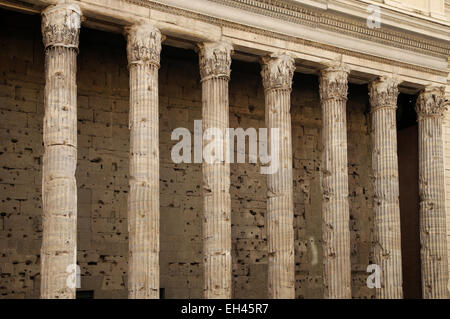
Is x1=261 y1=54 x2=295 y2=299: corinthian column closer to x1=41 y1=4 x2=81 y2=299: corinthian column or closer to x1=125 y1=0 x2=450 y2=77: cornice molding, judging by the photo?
x1=125 y1=0 x2=450 y2=77: cornice molding

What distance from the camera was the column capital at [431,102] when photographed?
712 inches

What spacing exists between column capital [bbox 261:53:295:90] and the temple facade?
0.03 metres

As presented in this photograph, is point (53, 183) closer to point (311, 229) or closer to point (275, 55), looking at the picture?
point (275, 55)

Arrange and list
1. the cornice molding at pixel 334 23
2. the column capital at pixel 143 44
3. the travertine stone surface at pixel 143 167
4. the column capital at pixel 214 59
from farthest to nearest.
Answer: the cornice molding at pixel 334 23 < the column capital at pixel 214 59 < the column capital at pixel 143 44 < the travertine stone surface at pixel 143 167

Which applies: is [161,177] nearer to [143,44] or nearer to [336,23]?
[143,44]

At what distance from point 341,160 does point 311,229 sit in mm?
3809

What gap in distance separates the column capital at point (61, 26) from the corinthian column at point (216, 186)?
9.18ft

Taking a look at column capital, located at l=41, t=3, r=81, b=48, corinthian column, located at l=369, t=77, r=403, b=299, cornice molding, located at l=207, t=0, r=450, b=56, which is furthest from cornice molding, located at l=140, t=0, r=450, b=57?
column capital, located at l=41, t=3, r=81, b=48

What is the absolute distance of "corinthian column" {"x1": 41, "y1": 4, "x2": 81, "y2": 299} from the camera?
1279cm

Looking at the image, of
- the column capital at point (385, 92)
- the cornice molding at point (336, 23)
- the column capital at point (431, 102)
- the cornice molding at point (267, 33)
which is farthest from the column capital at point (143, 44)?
the column capital at point (431, 102)

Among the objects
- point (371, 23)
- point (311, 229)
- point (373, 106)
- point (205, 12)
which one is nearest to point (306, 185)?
point (311, 229)

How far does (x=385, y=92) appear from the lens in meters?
17.3

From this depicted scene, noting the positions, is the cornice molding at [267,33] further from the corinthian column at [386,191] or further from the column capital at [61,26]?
the column capital at [61,26]
